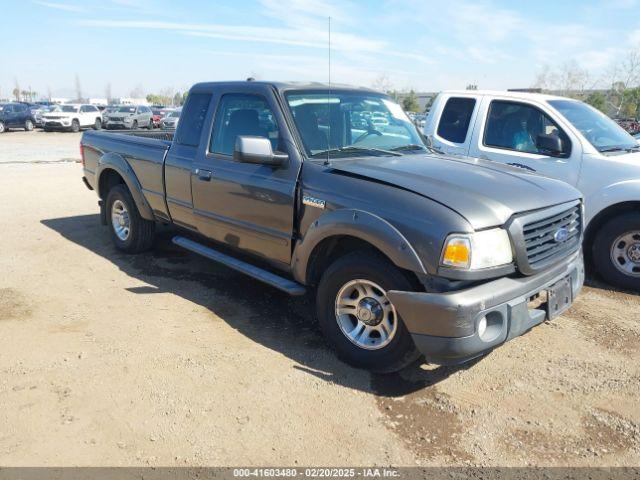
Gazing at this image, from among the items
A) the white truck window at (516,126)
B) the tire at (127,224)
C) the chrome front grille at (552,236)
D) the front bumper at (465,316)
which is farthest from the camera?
the tire at (127,224)

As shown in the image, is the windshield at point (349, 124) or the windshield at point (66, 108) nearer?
the windshield at point (349, 124)

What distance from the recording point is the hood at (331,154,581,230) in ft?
10.0

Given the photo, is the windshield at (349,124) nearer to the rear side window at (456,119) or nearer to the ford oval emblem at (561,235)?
the ford oval emblem at (561,235)

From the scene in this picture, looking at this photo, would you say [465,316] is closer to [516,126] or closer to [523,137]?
[523,137]

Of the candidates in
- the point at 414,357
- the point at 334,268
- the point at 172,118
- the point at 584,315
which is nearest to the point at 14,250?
the point at 334,268

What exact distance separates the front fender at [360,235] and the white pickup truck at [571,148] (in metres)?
1.95

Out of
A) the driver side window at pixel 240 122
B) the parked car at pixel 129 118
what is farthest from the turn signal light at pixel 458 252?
the parked car at pixel 129 118

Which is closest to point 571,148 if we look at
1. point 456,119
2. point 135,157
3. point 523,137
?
point 523,137

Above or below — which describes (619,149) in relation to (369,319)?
above

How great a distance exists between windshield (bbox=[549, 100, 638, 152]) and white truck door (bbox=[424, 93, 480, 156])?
92cm

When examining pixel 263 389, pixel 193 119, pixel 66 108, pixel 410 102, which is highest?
pixel 410 102

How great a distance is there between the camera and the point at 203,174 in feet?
15.0

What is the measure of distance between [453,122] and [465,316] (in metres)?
4.11

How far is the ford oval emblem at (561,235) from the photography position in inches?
134
